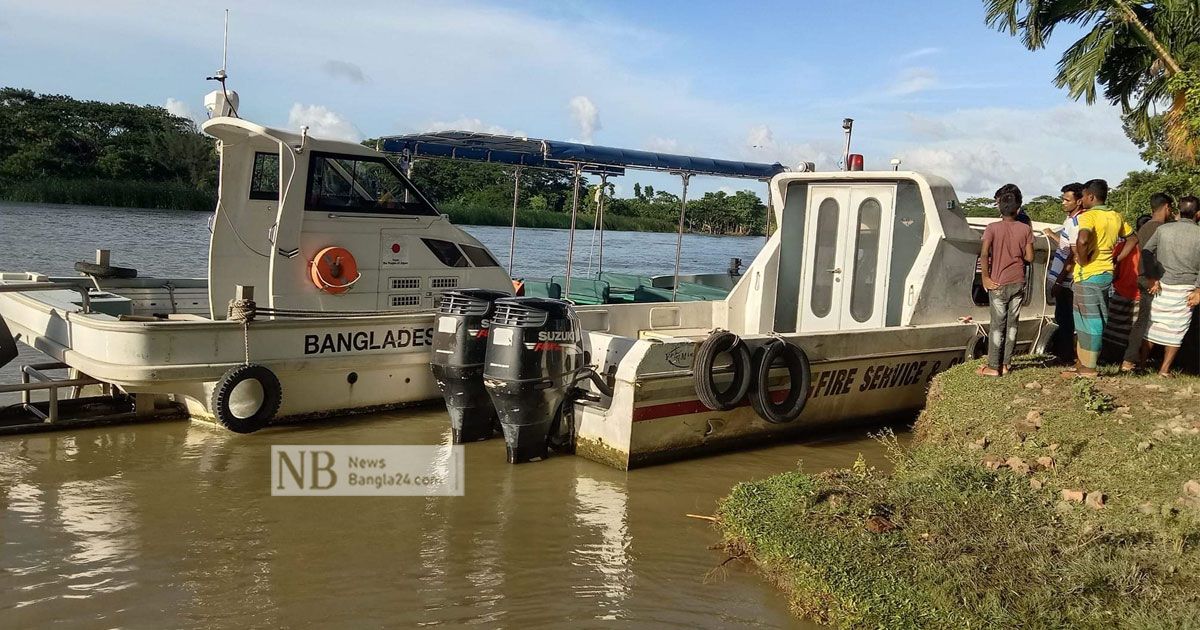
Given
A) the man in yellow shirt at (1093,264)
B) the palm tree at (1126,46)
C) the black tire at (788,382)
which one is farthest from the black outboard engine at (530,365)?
the palm tree at (1126,46)

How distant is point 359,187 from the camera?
8820mm

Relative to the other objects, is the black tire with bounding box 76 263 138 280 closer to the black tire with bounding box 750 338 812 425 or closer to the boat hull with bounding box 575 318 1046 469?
the boat hull with bounding box 575 318 1046 469

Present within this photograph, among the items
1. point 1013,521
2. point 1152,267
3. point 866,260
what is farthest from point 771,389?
point 1152,267

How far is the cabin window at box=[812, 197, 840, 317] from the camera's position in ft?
32.0

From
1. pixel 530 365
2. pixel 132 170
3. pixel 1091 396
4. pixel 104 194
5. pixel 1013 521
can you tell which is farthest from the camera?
pixel 132 170

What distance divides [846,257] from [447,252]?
4.19 m

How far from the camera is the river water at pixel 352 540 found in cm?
460

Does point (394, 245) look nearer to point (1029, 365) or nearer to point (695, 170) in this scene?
point (695, 170)

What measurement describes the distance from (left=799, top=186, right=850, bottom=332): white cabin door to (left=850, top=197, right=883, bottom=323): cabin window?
163 millimetres

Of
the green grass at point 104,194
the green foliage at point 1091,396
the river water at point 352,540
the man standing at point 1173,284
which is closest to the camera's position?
the river water at point 352,540

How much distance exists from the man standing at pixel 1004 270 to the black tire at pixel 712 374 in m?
2.02

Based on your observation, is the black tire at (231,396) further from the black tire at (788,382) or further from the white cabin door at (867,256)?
the white cabin door at (867,256)

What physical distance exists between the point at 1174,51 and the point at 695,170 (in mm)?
7471

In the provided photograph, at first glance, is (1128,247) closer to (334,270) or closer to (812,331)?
(812,331)
